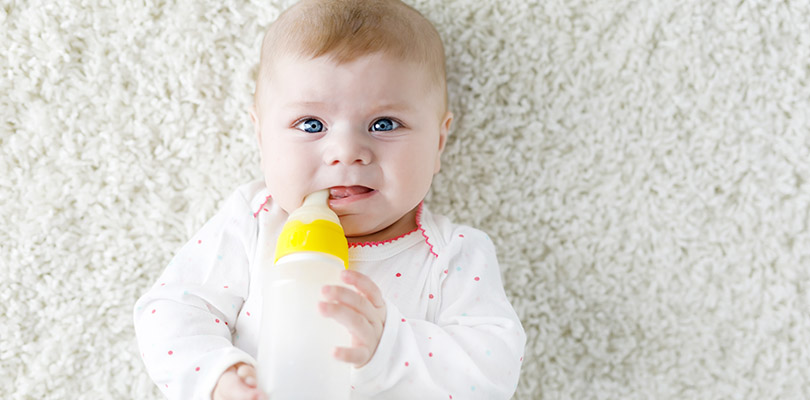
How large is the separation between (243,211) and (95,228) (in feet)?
1.09

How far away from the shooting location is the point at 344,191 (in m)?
1.16

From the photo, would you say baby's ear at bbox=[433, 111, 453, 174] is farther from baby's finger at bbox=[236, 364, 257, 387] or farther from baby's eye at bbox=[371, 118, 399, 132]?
baby's finger at bbox=[236, 364, 257, 387]

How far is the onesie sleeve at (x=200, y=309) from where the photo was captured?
42.8 inches

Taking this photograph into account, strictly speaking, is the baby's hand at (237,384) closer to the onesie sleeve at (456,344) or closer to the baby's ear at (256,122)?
the onesie sleeve at (456,344)

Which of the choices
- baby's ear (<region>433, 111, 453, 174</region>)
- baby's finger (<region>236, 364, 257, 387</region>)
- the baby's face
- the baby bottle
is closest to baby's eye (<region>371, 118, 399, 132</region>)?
the baby's face

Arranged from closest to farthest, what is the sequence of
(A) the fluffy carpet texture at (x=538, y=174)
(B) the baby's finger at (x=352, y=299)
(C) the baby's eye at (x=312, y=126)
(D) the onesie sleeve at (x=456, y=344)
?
1. (B) the baby's finger at (x=352, y=299)
2. (D) the onesie sleeve at (x=456, y=344)
3. (C) the baby's eye at (x=312, y=126)
4. (A) the fluffy carpet texture at (x=538, y=174)

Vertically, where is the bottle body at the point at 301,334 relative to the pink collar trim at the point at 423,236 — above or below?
above

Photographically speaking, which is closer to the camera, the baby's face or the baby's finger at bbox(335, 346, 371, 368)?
the baby's finger at bbox(335, 346, 371, 368)

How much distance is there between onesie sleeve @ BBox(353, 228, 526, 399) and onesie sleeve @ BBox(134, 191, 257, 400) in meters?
0.20

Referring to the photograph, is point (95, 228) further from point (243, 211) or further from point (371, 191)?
point (371, 191)

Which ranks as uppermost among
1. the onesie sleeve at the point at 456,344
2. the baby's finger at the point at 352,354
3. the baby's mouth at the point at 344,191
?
the baby's mouth at the point at 344,191

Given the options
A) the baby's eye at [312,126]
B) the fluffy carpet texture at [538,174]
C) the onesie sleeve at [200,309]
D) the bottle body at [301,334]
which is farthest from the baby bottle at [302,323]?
the fluffy carpet texture at [538,174]

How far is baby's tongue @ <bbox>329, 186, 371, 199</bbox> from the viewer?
1.16m

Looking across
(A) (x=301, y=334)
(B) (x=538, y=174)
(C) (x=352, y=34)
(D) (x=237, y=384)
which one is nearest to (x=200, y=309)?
(D) (x=237, y=384)
